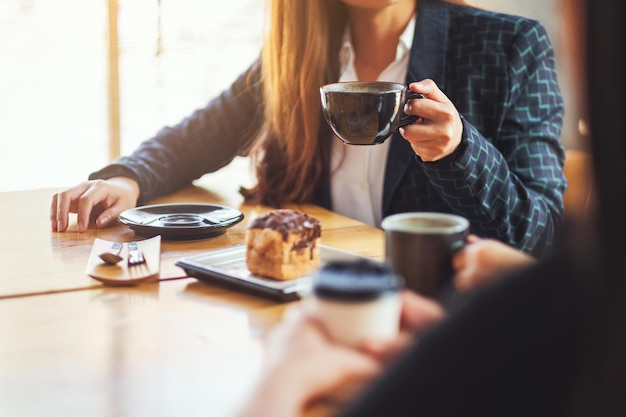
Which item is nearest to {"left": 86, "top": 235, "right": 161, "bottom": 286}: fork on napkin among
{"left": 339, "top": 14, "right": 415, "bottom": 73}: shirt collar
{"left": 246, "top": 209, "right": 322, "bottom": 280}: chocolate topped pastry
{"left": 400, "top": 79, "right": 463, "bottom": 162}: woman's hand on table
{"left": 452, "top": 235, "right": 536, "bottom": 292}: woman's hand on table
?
{"left": 246, "top": 209, "right": 322, "bottom": 280}: chocolate topped pastry

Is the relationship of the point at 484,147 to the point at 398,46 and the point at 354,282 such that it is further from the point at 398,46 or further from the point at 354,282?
the point at 354,282

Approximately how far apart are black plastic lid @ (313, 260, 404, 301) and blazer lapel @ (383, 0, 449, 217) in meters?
1.13

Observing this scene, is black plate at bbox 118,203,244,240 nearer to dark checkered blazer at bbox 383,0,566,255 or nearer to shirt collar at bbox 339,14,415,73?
dark checkered blazer at bbox 383,0,566,255

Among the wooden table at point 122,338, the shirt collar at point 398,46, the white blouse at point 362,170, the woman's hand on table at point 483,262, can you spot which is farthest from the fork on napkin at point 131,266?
the shirt collar at point 398,46

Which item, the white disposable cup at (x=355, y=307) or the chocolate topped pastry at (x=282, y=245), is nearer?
the white disposable cup at (x=355, y=307)

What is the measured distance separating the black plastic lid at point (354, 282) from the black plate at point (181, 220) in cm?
81

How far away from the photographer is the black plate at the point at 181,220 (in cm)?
142

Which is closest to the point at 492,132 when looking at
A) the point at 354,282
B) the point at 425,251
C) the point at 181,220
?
the point at 181,220

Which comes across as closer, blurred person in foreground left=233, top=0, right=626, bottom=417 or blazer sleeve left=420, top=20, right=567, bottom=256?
blurred person in foreground left=233, top=0, right=626, bottom=417

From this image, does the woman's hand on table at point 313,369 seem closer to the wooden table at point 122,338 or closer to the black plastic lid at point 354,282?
the black plastic lid at point 354,282

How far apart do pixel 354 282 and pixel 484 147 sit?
2.98 ft

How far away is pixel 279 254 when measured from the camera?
109cm

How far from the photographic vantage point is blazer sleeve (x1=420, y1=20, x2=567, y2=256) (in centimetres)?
146

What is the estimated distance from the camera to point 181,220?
152cm
